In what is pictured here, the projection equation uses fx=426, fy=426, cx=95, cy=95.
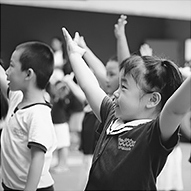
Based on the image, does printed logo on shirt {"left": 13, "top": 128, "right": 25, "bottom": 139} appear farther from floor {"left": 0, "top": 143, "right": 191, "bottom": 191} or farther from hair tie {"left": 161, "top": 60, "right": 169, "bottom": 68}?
floor {"left": 0, "top": 143, "right": 191, "bottom": 191}

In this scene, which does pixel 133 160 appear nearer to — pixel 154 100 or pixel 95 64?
pixel 154 100

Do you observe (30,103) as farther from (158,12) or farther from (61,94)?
(158,12)

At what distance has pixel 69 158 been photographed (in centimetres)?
475

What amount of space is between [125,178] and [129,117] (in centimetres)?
18

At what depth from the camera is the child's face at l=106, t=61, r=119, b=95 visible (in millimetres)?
2443

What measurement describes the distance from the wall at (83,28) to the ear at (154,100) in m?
3.29

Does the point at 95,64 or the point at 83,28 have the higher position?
the point at 83,28

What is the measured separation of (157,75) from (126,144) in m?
0.21

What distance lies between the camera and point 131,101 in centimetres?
122

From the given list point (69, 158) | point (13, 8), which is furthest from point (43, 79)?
point (69, 158)

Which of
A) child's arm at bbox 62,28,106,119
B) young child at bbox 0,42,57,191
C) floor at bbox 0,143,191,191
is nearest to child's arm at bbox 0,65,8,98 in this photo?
young child at bbox 0,42,57,191

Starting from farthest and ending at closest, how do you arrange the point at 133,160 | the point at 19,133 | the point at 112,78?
the point at 112,78 → the point at 19,133 → the point at 133,160

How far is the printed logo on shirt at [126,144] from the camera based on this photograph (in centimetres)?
117

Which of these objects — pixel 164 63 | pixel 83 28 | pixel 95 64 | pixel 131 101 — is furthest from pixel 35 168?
pixel 83 28
